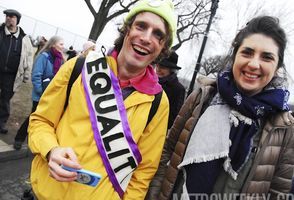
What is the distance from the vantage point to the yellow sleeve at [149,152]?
1.90 meters

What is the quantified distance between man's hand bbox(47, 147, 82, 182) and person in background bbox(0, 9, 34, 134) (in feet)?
14.0

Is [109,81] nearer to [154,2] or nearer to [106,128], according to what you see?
[106,128]

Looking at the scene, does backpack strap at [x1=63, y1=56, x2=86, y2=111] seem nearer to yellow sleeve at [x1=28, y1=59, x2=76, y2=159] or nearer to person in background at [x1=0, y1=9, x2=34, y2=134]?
yellow sleeve at [x1=28, y1=59, x2=76, y2=159]

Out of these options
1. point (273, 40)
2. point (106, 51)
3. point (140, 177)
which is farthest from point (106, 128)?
point (273, 40)

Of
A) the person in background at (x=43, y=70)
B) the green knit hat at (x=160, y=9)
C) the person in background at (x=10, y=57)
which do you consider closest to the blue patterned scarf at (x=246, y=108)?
the green knit hat at (x=160, y=9)

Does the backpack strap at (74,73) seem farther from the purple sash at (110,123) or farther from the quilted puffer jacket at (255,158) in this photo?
the quilted puffer jacket at (255,158)

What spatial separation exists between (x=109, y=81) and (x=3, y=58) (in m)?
4.22

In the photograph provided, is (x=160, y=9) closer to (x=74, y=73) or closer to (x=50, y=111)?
(x=74, y=73)

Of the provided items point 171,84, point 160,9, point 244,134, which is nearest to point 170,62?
point 171,84

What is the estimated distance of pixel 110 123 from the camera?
70.1 inches

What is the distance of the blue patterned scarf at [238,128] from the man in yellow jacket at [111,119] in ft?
0.95

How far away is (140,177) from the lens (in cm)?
193

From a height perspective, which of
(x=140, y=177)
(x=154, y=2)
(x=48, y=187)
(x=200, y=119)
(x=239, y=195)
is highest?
(x=154, y=2)

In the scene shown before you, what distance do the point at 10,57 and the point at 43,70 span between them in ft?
2.38
